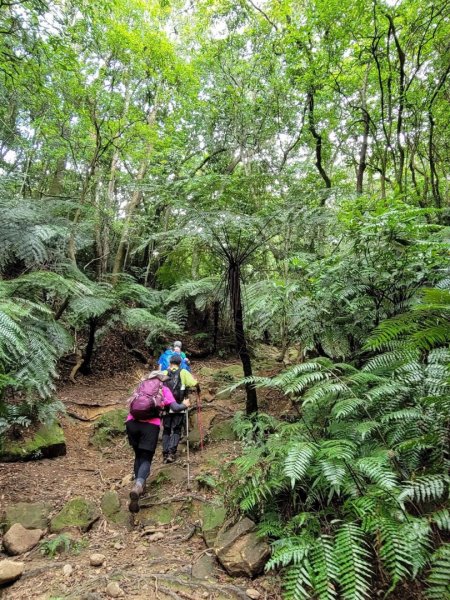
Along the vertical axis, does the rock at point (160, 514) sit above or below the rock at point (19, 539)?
below

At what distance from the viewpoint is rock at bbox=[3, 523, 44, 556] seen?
312 cm

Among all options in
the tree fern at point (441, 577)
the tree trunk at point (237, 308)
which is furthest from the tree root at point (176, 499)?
the tree fern at point (441, 577)

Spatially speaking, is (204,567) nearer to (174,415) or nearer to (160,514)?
(160,514)

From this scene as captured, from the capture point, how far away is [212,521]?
3.14 metres

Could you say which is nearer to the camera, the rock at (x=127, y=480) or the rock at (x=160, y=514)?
the rock at (x=160, y=514)

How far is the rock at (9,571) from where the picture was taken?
2.69m

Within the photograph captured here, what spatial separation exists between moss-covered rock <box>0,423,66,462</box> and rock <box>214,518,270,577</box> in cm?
341

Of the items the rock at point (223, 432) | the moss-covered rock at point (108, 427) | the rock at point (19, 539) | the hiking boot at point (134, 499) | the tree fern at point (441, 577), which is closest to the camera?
the tree fern at point (441, 577)

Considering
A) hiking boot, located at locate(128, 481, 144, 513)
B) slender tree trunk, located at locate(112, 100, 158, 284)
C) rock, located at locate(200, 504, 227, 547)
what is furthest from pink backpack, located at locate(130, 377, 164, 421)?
slender tree trunk, located at locate(112, 100, 158, 284)

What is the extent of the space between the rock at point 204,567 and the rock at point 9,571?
4.63ft

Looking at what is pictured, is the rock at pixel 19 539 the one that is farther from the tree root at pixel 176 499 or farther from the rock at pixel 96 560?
the tree root at pixel 176 499

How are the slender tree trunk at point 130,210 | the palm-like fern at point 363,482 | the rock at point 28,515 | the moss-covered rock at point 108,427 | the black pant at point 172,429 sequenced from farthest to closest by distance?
the slender tree trunk at point 130,210
the moss-covered rock at point 108,427
the black pant at point 172,429
the rock at point 28,515
the palm-like fern at point 363,482

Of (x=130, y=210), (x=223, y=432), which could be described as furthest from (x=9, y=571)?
(x=130, y=210)

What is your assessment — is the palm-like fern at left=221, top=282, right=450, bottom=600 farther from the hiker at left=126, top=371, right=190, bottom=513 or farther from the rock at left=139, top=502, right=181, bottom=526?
the hiker at left=126, top=371, right=190, bottom=513
